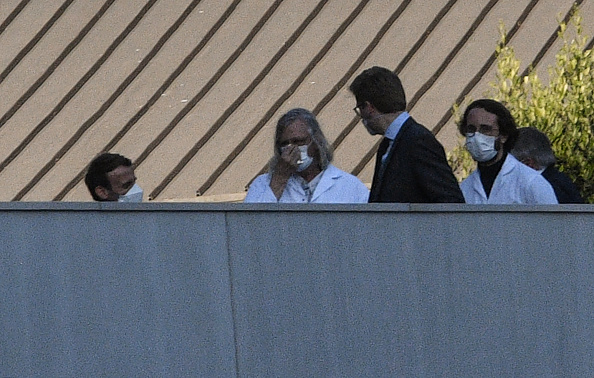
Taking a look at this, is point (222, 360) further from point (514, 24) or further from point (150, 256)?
point (514, 24)

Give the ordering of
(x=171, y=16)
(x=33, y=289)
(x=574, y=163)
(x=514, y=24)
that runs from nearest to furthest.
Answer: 1. (x=33, y=289)
2. (x=574, y=163)
3. (x=514, y=24)
4. (x=171, y=16)

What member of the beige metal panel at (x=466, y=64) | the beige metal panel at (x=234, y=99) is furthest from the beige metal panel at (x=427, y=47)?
the beige metal panel at (x=234, y=99)

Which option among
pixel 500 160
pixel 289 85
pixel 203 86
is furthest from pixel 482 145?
pixel 203 86

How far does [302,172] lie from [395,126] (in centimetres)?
56

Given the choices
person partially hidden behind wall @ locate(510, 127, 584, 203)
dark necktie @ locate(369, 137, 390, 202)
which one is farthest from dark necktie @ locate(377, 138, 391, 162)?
person partially hidden behind wall @ locate(510, 127, 584, 203)

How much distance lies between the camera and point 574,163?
8.16 metres

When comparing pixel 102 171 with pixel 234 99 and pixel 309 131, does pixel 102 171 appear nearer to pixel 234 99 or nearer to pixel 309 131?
pixel 309 131

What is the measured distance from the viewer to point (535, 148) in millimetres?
6594

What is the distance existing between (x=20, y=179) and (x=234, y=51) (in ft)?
5.69

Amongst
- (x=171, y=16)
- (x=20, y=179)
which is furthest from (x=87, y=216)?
(x=171, y=16)

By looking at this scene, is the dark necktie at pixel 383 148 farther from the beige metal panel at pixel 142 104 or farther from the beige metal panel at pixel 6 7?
the beige metal panel at pixel 6 7

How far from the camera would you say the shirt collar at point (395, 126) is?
5828 millimetres

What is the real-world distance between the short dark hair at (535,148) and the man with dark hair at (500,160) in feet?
1.69

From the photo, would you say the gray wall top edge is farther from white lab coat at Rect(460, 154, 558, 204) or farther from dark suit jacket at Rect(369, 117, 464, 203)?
white lab coat at Rect(460, 154, 558, 204)
